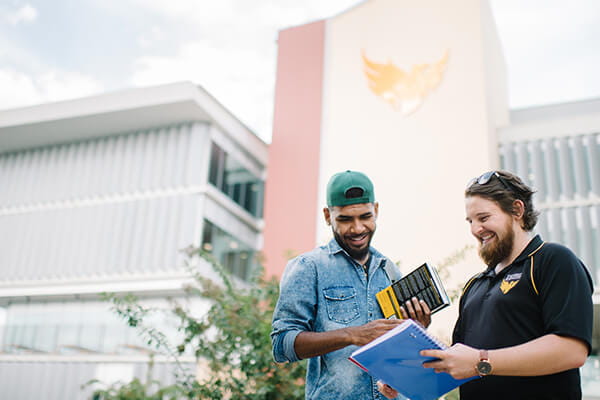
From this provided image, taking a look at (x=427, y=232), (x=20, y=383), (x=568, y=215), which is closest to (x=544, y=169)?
(x=568, y=215)

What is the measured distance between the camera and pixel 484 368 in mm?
1641

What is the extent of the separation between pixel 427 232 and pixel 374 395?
10847 millimetres

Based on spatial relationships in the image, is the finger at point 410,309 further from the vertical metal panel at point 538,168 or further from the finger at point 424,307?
the vertical metal panel at point 538,168

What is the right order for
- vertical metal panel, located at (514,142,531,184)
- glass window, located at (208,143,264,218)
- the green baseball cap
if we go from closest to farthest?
the green baseball cap → vertical metal panel, located at (514,142,531,184) → glass window, located at (208,143,264,218)

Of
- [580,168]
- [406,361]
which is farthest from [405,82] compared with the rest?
[406,361]

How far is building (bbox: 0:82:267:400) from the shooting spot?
15.8 metres

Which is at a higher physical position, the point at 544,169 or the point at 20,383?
the point at 544,169

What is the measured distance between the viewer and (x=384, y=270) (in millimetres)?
2266

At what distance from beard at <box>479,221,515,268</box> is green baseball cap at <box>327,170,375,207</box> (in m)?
0.45

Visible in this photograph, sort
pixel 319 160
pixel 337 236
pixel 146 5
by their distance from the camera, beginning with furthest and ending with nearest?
pixel 146 5 → pixel 319 160 → pixel 337 236

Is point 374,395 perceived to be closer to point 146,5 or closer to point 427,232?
point 427,232

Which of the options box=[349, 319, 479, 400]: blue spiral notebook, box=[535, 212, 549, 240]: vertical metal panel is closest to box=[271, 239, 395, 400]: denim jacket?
box=[349, 319, 479, 400]: blue spiral notebook

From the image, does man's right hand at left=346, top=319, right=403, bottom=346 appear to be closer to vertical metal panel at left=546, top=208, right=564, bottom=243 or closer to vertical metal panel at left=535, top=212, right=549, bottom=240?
vertical metal panel at left=546, top=208, right=564, bottom=243

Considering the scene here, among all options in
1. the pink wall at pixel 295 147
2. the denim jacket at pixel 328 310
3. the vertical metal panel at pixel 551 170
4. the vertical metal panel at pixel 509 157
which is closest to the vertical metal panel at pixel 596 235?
the vertical metal panel at pixel 551 170
